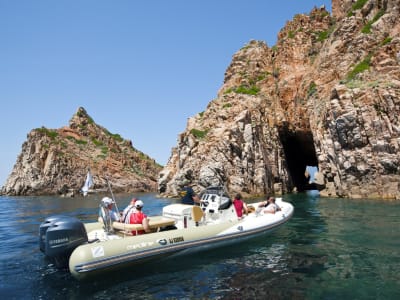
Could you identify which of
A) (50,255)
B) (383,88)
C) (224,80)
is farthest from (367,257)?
(224,80)

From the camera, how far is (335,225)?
1480 cm

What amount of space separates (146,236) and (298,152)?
43.1m

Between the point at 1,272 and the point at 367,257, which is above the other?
the point at 1,272

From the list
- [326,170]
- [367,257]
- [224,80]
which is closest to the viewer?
[367,257]

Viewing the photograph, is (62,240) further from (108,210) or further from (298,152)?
(298,152)

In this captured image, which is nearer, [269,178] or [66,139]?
[269,178]

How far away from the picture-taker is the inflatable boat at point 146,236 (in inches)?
324

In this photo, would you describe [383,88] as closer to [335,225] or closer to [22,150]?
[335,225]

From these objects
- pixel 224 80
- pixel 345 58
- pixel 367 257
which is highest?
pixel 224 80

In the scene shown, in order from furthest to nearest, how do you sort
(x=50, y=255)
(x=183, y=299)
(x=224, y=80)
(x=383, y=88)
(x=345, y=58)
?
(x=224, y=80) → (x=345, y=58) → (x=383, y=88) → (x=50, y=255) → (x=183, y=299)

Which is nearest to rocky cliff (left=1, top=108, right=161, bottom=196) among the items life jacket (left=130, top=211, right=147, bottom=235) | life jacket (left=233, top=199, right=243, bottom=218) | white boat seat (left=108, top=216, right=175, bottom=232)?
life jacket (left=233, top=199, right=243, bottom=218)

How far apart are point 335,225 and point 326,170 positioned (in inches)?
697

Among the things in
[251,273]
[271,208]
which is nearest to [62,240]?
[251,273]

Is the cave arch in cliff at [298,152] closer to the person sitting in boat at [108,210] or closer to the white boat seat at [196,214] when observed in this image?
the white boat seat at [196,214]
